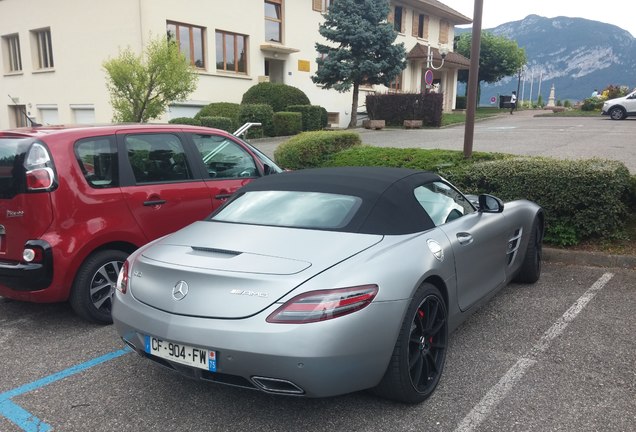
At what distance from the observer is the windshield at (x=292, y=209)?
3.34m

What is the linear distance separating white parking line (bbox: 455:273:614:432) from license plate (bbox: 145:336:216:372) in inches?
53.5

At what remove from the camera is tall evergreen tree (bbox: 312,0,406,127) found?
23.8 metres

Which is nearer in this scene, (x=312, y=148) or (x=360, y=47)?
(x=312, y=148)

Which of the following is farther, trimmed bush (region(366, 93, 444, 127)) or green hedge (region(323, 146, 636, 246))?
trimmed bush (region(366, 93, 444, 127))

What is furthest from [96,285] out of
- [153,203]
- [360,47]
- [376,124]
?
[360,47]

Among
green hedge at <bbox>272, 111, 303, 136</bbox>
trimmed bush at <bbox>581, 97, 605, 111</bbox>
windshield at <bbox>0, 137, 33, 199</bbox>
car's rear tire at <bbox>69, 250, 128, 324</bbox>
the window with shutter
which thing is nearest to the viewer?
windshield at <bbox>0, 137, 33, 199</bbox>

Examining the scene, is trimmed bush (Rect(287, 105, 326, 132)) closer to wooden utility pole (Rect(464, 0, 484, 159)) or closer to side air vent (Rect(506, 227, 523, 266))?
wooden utility pole (Rect(464, 0, 484, 159))

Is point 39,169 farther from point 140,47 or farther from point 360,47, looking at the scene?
point 360,47

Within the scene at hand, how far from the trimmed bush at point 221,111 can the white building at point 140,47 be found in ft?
4.12

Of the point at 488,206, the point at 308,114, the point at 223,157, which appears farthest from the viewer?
the point at 308,114

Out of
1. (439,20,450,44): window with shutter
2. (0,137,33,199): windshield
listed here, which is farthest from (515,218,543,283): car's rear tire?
(439,20,450,44): window with shutter

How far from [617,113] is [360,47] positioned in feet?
48.9

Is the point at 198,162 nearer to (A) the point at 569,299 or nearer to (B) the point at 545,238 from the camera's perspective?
(A) the point at 569,299

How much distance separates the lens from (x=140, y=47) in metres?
20.1
